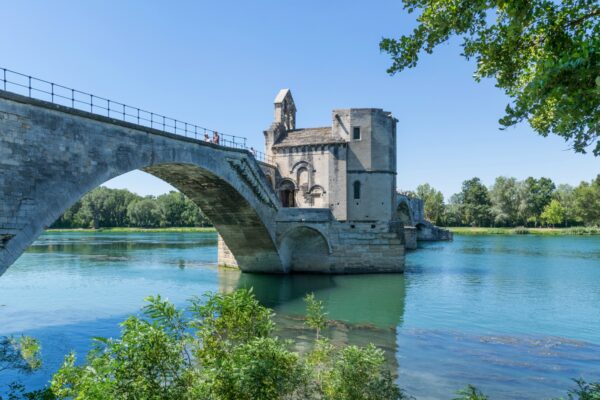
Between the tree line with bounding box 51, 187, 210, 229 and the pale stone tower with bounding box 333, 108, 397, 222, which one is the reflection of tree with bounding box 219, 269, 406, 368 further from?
the tree line with bounding box 51, 187, 210, 229

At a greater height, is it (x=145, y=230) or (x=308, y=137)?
(x=308, y=137)

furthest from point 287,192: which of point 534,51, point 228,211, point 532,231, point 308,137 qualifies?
point 532,231

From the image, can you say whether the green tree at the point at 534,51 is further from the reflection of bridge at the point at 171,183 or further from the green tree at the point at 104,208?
the green tree at the point at 104,208

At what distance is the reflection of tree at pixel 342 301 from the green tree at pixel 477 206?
74262mm

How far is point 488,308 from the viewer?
68.8 feet

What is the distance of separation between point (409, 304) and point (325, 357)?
44.0 ft

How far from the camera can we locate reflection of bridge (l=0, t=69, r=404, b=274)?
1366 cm

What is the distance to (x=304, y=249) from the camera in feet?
104

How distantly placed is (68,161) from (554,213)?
315 ft

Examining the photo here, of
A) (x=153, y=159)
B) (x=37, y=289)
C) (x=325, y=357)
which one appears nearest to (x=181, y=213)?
(x=37, y=289)

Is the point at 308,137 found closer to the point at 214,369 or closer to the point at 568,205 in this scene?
the point at 214,369

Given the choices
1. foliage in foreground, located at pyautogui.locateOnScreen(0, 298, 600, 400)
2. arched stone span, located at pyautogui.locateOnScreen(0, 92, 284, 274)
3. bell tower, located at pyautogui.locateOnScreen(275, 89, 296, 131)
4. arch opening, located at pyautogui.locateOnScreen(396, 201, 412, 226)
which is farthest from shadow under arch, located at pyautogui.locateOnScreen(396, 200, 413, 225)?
foliage in foreground, located at pyautogui.locateOnScreen(0, 298, 600, 400)

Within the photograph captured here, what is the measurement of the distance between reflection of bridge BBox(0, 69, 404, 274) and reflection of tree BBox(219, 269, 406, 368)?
1.71m

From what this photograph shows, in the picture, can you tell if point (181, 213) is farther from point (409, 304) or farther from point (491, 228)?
point (409, 304)
